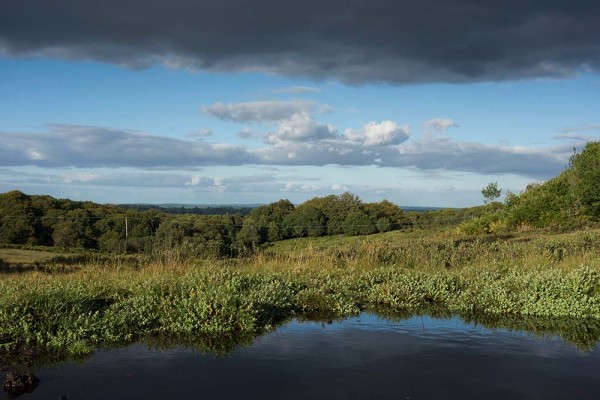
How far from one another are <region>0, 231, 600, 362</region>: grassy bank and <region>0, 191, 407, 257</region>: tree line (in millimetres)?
3612

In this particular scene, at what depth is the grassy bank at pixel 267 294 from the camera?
8.79 meters

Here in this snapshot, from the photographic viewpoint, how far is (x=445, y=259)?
50.8 feet

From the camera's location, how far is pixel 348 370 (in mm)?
7523

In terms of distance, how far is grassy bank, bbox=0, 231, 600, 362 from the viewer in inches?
346

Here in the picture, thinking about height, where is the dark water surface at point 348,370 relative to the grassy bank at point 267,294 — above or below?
below

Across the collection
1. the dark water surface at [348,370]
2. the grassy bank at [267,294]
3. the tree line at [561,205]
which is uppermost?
the tree line at [561,205]

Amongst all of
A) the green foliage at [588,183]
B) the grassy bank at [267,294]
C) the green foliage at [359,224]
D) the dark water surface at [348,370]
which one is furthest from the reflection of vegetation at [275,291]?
the green foliage at [359,224]

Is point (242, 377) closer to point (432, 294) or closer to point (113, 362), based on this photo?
point (113, 362)

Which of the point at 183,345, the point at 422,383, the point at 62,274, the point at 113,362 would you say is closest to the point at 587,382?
the point at 422,383

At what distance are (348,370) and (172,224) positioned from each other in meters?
27.8

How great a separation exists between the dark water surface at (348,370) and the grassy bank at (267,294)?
733mm

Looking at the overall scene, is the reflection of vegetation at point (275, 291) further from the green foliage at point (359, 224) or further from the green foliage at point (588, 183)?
the green foliage at point (359, 224)

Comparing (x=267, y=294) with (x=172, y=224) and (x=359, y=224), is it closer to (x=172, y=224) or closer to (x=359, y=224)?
(x=172, y=224)

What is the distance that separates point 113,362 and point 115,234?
25.9m
